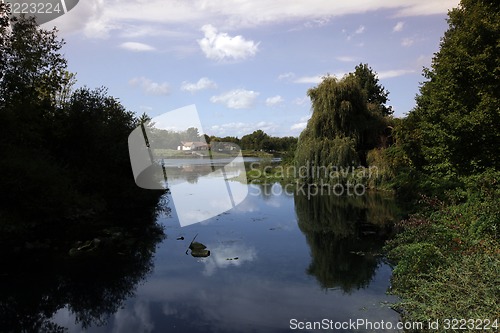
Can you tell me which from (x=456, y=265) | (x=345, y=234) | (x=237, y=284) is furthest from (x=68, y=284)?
(x=345, y=234)

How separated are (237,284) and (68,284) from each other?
4.85 m

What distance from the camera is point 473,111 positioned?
13.0 meters

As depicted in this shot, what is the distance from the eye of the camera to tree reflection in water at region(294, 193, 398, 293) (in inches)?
448

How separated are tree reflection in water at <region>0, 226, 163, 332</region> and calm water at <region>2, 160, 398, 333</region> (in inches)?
2.1

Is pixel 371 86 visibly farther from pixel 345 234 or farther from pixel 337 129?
pixel 345 234

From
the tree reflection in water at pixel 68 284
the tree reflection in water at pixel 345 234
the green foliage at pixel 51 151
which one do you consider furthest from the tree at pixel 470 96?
the green foliage at pixel 51 151

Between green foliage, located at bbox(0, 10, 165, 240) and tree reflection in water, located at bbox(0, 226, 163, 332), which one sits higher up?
green foliage, located at bbox(0, 10, 165, 240)

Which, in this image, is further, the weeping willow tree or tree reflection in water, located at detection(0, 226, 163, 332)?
the weeping willow tree

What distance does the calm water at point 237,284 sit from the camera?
862 centimetres

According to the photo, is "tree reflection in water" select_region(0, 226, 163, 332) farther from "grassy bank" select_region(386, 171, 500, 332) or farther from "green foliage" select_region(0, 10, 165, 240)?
"grassy bank" select_region(386, 171, 500, 332)

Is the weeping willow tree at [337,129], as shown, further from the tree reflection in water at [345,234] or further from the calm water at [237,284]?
the calm water at [237,284]

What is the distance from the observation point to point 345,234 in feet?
53.5

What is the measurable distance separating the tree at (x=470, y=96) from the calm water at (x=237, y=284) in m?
4.42

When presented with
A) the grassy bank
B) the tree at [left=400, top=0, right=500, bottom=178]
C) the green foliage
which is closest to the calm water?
the grassy bank
